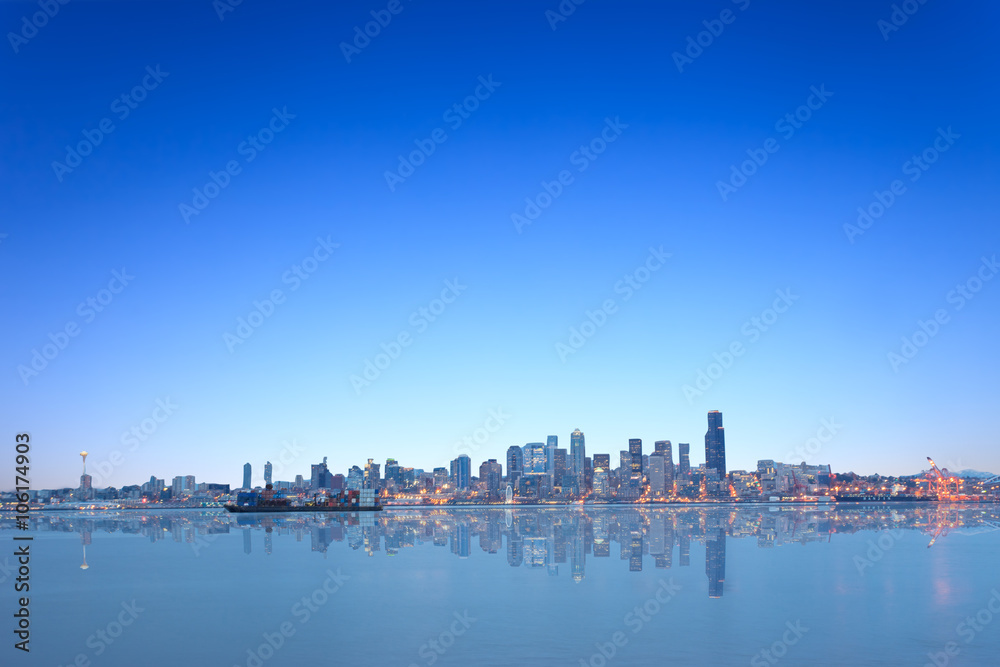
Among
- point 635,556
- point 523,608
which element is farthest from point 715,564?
point 523,608

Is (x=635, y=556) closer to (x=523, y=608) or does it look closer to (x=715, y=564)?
(x=715, y=564)

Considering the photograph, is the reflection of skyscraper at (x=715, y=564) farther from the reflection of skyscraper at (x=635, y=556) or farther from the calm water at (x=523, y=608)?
the reflection of skyscraper at (x=635, y=556)

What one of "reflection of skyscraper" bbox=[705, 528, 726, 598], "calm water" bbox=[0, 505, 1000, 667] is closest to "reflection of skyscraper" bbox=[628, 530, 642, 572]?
"calm water" bbox=[0, 505, 1000, 667]

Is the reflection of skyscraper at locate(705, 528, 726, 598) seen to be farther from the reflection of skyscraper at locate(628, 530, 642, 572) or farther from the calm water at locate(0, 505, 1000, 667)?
the reflection of skyscraper at locate(628, 530, 642, 572)

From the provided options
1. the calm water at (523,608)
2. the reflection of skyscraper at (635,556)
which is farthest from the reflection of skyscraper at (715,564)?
the reflection of skyscraper at (635,556)

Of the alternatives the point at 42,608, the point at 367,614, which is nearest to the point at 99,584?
the point at 42,608

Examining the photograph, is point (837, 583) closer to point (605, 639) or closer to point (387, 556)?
point (605, 639)

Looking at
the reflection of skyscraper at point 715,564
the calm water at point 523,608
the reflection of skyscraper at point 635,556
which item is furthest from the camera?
the reflection of skyscraper at point 635,556
